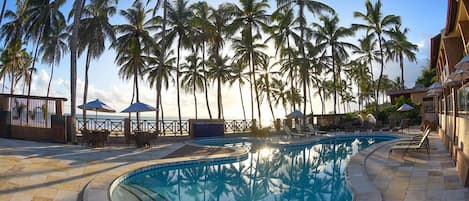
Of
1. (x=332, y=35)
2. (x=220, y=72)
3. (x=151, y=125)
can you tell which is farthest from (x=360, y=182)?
(x=332, y=35)

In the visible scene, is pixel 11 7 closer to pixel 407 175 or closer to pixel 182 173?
pixel 182 173

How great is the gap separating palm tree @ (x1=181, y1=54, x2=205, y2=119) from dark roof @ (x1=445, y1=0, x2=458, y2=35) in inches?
911

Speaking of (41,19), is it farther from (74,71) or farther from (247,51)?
(247,51)

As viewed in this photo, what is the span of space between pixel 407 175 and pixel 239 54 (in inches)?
848

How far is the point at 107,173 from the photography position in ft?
27.9

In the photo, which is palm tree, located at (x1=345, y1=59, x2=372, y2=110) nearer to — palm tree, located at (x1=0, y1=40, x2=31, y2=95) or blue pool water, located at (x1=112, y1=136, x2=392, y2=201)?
blue pool water, located at (x1=112, y1=136, x2=392, y2=201)

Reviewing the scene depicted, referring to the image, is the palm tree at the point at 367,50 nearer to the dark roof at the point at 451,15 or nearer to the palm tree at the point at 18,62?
the dark roof at the point at 451,15

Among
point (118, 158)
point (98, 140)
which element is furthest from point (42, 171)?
point (98, 140)

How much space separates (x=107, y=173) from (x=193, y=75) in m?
23.9

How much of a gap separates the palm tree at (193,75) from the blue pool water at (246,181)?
1935cm

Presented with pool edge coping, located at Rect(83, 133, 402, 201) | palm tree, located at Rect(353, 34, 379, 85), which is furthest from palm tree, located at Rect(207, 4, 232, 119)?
pool edge coping, located at Rect(83, 133, 402, 201)

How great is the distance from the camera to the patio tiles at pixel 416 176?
6305 mm

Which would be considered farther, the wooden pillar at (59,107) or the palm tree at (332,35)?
the palm tree at (332,35)

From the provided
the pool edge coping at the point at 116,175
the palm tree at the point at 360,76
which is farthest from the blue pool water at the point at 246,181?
the palm tree at the point at 360,76
